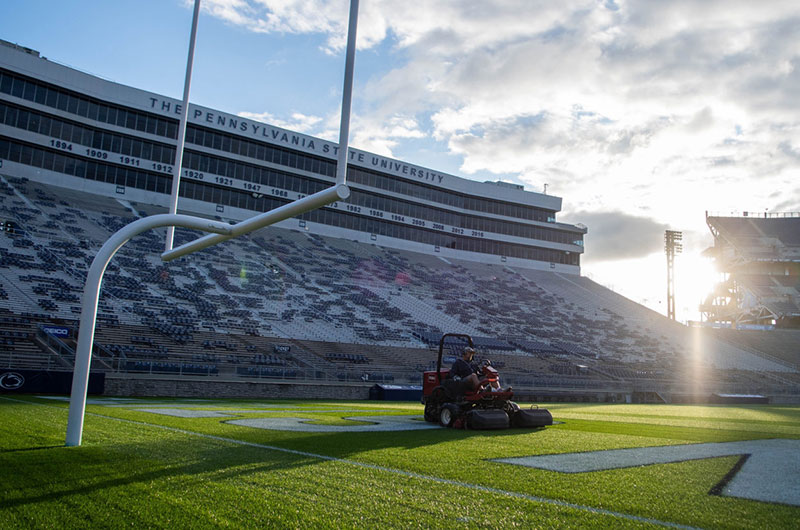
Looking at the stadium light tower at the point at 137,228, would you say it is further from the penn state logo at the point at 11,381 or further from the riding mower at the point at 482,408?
the penn state logo at the point at 11,381

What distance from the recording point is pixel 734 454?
809cm

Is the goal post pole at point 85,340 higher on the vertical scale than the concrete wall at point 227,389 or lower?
higher

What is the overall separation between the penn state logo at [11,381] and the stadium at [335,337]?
0.16m

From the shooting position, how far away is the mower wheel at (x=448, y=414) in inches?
430

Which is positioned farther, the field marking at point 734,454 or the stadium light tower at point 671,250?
the stadium light tower at point 671,250

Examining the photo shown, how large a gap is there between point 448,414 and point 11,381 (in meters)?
13.5

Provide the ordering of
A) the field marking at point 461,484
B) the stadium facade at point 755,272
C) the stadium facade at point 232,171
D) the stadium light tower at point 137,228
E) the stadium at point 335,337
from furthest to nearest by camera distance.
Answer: the stadium facade at point 755,272 → the stadium facade at point 232,171 → the stadium light tower at point 137,228 → the stadium at point 335,337 → the field marking at point 461,484

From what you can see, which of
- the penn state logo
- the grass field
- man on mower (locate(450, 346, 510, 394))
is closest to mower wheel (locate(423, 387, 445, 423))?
man on mower (locate(450, 346, 510, 394))

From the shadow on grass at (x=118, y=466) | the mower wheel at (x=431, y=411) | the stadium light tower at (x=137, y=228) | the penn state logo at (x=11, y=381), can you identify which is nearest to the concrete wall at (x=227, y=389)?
the penn state logo at (x=11, y=381)

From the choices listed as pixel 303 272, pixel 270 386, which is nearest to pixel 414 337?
pixel 303 272

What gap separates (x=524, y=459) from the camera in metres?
7.04

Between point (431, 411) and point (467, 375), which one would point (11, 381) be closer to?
point (431, 411)

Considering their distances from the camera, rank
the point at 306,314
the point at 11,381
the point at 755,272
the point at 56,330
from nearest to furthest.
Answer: the point at 11,381
the point at 56,330
the point at 306,314
the point at 755,272

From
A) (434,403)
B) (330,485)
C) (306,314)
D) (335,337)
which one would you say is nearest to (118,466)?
(330,485)
